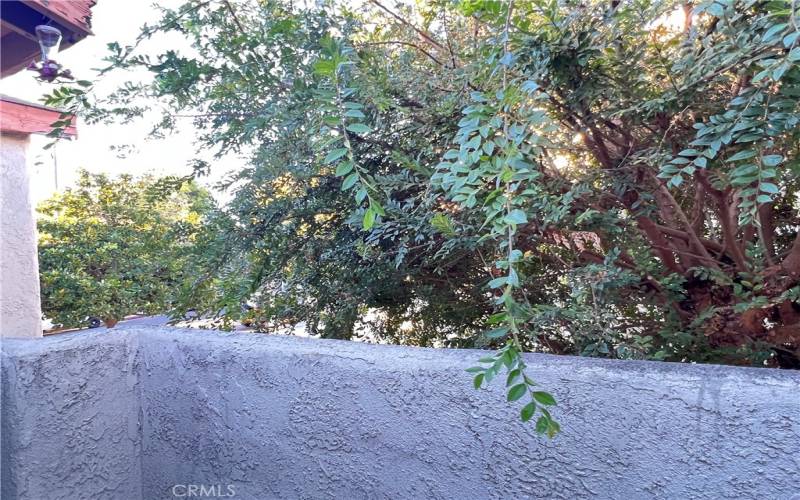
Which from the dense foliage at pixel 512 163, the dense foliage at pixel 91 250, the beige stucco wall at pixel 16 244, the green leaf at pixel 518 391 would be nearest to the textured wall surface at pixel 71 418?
the dense foliage at pixel 512 163

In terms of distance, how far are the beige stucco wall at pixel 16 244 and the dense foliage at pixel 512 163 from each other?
248cm

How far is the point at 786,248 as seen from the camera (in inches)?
94.9

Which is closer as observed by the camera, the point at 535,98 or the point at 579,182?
the point at 535,98

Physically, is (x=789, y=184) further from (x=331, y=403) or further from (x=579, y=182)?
(x=331, y=403)

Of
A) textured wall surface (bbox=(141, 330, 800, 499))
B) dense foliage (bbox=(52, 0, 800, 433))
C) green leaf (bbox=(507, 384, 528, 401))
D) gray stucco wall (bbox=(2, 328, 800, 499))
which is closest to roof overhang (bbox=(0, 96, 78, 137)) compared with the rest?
dense foliage (bbox=(52, 0, 800, 433))

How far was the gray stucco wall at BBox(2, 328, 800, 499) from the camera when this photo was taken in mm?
1182

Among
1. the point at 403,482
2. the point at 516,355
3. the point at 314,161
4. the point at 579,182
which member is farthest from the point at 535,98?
the point at 403,482

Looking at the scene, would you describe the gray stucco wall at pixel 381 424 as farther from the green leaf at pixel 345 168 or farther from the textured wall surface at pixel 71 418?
the green leaf at pixel 345 168

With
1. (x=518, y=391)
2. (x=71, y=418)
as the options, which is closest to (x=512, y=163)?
(x=518, y=391)

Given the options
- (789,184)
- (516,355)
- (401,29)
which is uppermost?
(401,29)

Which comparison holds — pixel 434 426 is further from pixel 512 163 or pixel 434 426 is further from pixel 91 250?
pixel 91 250

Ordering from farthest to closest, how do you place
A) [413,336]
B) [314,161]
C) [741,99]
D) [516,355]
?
[413,336], [314,161], [741,99], [516,355]

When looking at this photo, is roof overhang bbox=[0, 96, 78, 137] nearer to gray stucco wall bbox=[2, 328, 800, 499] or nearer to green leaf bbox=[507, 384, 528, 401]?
gray stucco wall bbox=[2, 328, 800, 499]

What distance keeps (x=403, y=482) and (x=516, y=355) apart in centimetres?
81
